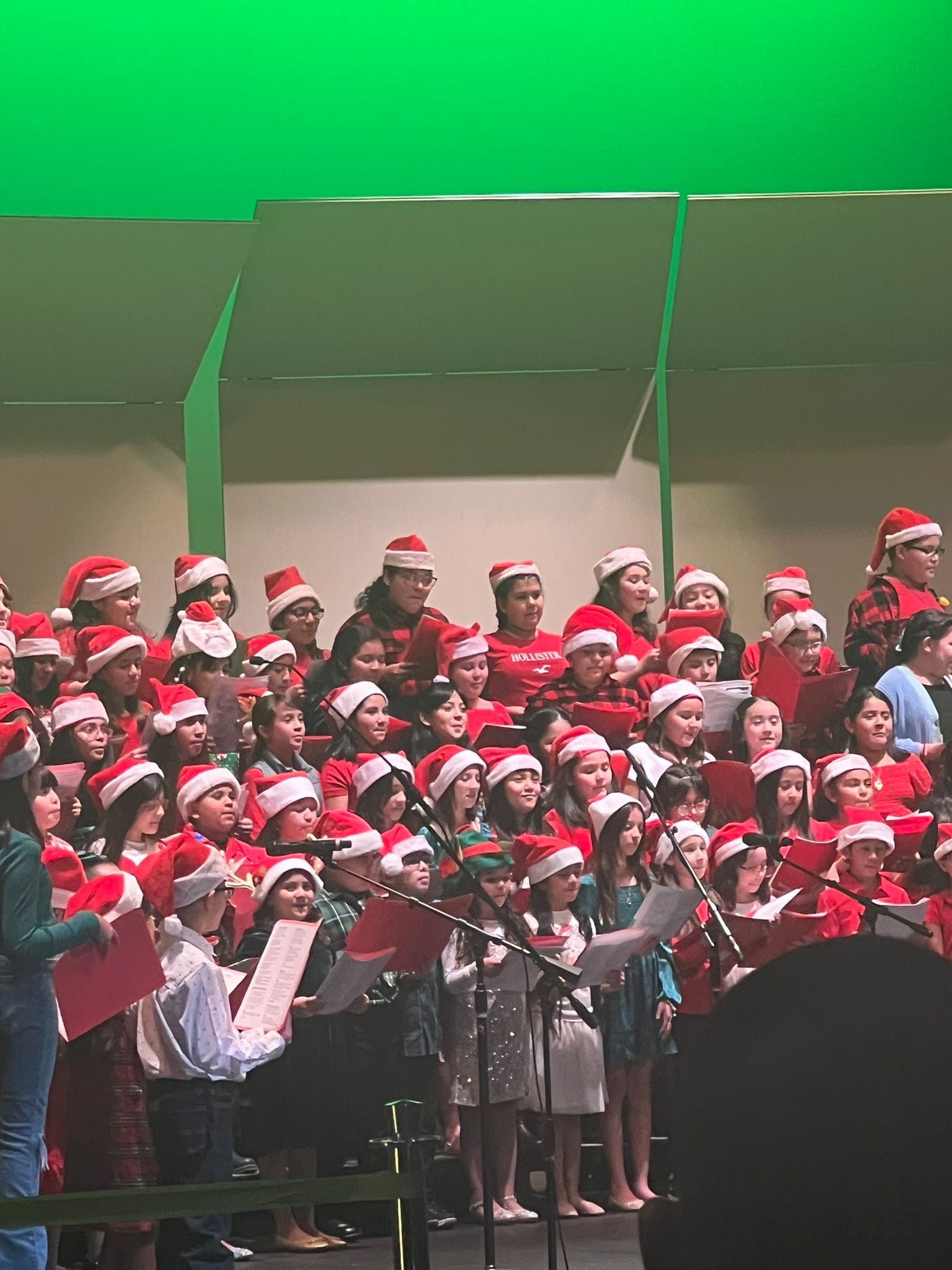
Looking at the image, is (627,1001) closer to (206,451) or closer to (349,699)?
(349,699)

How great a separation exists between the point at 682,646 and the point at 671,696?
0.29m

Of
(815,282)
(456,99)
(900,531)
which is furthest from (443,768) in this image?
(456,99)

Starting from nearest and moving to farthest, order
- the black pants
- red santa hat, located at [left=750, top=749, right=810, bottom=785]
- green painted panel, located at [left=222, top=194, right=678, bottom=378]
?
1. the black pants
2. red santa hat, located at [left=750, top=749, right=810, bottom=785]
3. green painted panel, located at [left=222, top=194, right=678, bottom=378]

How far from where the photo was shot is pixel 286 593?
16.1 ft

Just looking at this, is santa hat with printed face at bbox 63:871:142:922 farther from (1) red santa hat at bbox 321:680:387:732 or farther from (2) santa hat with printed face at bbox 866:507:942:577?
(2) santa hat with printed face at bbox 866:507:942:577

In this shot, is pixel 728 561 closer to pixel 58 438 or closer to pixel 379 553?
pixel 379 553

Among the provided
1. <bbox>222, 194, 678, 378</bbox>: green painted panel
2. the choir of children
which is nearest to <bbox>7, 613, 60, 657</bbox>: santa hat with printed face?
the choir of children

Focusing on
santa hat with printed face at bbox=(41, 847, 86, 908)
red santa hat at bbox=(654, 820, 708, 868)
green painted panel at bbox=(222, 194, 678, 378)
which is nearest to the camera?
santa hat with printed face at bbox=(41, 847, 86, 908)

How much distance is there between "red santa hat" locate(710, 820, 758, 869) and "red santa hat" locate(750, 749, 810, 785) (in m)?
0.19

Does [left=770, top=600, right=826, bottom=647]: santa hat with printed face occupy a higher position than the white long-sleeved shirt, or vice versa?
[left=770, top=600, right=826, bottom=647]: santa hat with printed face

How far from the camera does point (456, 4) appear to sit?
6605 millimetres

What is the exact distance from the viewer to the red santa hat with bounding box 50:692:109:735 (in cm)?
387

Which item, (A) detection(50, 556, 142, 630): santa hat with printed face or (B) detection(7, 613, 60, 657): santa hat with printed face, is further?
(A) detection(50, 556, 142, 630): santa hat with printed face

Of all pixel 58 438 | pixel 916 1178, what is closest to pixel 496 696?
pixel 58 438
